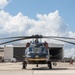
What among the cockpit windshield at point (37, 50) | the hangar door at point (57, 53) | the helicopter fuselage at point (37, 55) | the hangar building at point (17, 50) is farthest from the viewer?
the hangar building at point (17, 50)

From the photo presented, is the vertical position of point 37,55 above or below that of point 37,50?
below

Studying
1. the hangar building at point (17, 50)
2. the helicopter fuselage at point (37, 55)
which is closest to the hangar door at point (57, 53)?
the hangar building at point (17, 50)

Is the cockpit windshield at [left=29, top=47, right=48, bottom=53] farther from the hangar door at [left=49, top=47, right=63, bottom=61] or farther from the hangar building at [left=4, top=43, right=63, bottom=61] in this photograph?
the hangar building at [left=4, top=43, right=63, bottom=61]

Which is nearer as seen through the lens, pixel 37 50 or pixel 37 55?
pixel 37 55

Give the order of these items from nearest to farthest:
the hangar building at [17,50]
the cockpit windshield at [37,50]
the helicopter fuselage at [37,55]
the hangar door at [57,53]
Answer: the helicopter fuselage at [37,55], the cockpit windshield at [37,50], the hangar door at [57,53], the hangar building at [17,50]

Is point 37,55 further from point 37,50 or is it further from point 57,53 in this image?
point 57,53

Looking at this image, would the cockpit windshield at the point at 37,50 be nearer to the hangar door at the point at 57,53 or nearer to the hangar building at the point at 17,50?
the hangar door at the point at 57,53

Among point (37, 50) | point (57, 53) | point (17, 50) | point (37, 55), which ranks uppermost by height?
point (17, 50)

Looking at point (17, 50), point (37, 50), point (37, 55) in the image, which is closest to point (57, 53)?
point (17, 50)

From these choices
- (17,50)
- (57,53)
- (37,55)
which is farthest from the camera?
(57,53)

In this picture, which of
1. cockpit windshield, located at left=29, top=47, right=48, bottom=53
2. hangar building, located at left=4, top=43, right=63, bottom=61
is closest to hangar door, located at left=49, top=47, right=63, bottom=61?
hangar building, located at left=4, top=43, right=63, bottom=61

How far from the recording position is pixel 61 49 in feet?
394

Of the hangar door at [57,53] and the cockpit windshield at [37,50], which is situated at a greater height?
the hangar door at [57,53]

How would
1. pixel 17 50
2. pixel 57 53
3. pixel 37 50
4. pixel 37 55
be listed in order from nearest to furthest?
pixel 37 55
pixel 37 50
pixel 17 50
pixel 57 53
